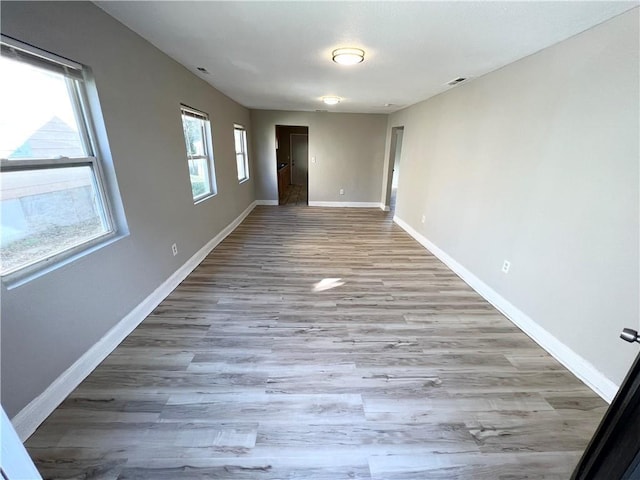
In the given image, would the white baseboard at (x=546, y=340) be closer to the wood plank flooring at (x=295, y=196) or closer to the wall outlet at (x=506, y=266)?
the wall outlet at (x=506, y=266)

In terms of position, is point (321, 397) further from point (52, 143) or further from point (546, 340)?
point (52, 143)

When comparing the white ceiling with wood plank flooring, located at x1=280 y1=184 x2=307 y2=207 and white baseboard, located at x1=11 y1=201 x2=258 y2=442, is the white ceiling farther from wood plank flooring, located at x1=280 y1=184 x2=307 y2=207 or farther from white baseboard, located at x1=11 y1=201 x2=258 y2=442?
wood plank flooring, located at x1=280 y1=184 x2=307 y2=207

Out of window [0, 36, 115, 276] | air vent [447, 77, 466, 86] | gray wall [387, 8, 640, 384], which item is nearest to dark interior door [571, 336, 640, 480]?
gray wall [387, 8, 640, 384]

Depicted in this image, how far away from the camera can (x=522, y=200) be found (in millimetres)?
2311

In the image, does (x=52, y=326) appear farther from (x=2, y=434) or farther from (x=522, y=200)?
(x=522, y=200)

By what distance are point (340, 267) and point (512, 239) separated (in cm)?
185

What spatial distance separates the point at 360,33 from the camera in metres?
1.89

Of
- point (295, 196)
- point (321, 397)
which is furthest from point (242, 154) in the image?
point (321, 397)

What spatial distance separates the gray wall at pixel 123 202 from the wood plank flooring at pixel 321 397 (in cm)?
31

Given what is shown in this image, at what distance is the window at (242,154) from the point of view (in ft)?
18.2

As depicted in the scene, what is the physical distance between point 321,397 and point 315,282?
4.86 feet

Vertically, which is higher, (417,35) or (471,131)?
(417,35)

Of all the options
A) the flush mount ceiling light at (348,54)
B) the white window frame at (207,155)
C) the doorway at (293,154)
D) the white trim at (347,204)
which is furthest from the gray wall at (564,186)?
the doorway at (293,154)

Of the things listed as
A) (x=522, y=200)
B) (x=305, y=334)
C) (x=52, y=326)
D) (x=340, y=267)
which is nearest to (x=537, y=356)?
(x=522, y=200)
